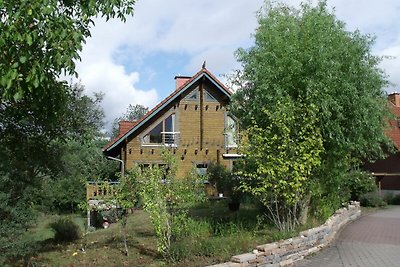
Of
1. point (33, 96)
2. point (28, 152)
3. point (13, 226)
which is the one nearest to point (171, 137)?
point (28, 152)

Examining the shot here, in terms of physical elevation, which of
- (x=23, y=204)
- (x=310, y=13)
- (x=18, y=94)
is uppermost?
(x=310, y=13)

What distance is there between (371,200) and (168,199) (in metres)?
16.7

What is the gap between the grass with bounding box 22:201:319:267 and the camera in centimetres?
941

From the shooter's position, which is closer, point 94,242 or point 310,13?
point 94,242

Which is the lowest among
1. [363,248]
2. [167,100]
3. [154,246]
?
[363,248]

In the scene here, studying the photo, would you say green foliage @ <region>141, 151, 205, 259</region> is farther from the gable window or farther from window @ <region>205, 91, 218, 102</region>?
window @ <region>205, 91, 218, 102</region>

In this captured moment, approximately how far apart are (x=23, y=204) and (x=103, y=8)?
4.33m

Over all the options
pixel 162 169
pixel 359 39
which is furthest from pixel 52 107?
pixel 359 39

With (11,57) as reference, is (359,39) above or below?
above

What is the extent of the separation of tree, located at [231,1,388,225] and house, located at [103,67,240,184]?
1489 centimetres

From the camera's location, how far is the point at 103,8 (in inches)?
238

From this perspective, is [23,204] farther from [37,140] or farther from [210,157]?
[210,157]

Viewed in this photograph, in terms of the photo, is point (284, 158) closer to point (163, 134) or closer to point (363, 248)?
point (363, 248)

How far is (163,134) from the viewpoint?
97.2 ft
